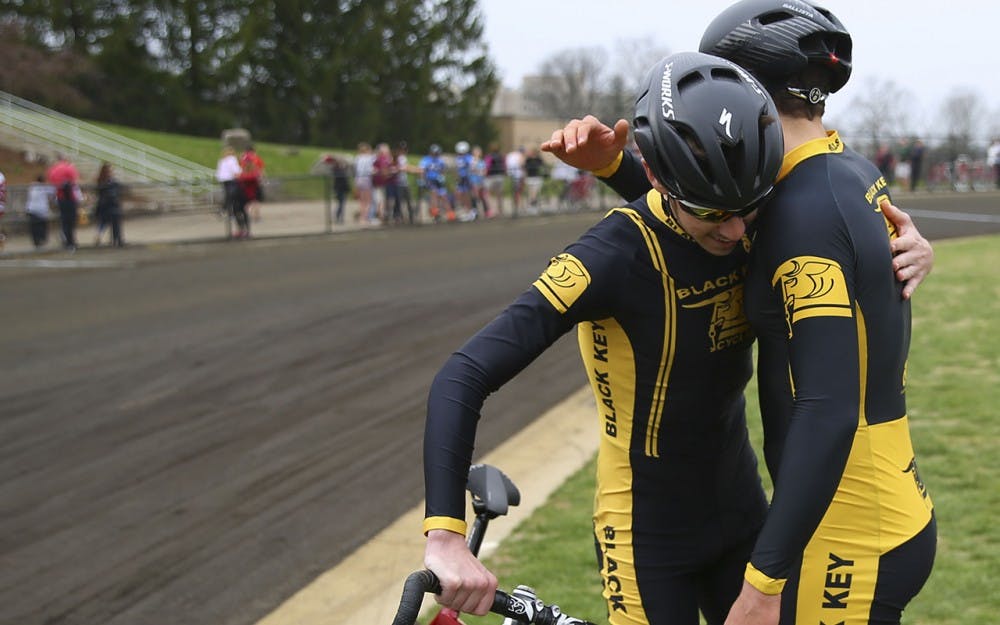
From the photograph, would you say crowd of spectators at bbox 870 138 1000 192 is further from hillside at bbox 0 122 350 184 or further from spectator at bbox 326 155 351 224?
hillside at bbox 0 122 350 184

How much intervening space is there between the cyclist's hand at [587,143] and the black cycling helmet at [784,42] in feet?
1.51

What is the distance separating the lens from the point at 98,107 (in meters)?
46.7

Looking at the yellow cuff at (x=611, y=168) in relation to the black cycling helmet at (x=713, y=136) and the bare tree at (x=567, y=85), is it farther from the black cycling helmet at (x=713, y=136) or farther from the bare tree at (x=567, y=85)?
the bare tree at (x=567, y=85)

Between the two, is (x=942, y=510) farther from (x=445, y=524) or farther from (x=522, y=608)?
(x=445, y=524)

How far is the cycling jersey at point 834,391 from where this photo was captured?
2.23m

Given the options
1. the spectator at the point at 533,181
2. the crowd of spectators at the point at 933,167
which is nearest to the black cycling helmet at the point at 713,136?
the spectator at the point at 533,181

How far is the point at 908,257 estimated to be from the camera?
2523 millimetres

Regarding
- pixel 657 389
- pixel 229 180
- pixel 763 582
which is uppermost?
pixel 229 180

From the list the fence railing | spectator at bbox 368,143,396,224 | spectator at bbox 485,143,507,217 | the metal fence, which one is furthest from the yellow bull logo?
the fence railing

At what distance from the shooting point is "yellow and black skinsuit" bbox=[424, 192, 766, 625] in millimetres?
2596

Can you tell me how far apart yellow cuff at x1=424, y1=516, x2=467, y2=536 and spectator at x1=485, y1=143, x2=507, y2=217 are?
2649 centimetres

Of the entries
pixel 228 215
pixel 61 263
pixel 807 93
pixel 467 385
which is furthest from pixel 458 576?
pixel 228 215

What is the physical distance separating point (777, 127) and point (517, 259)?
16.5 meters

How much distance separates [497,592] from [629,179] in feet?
4.96
